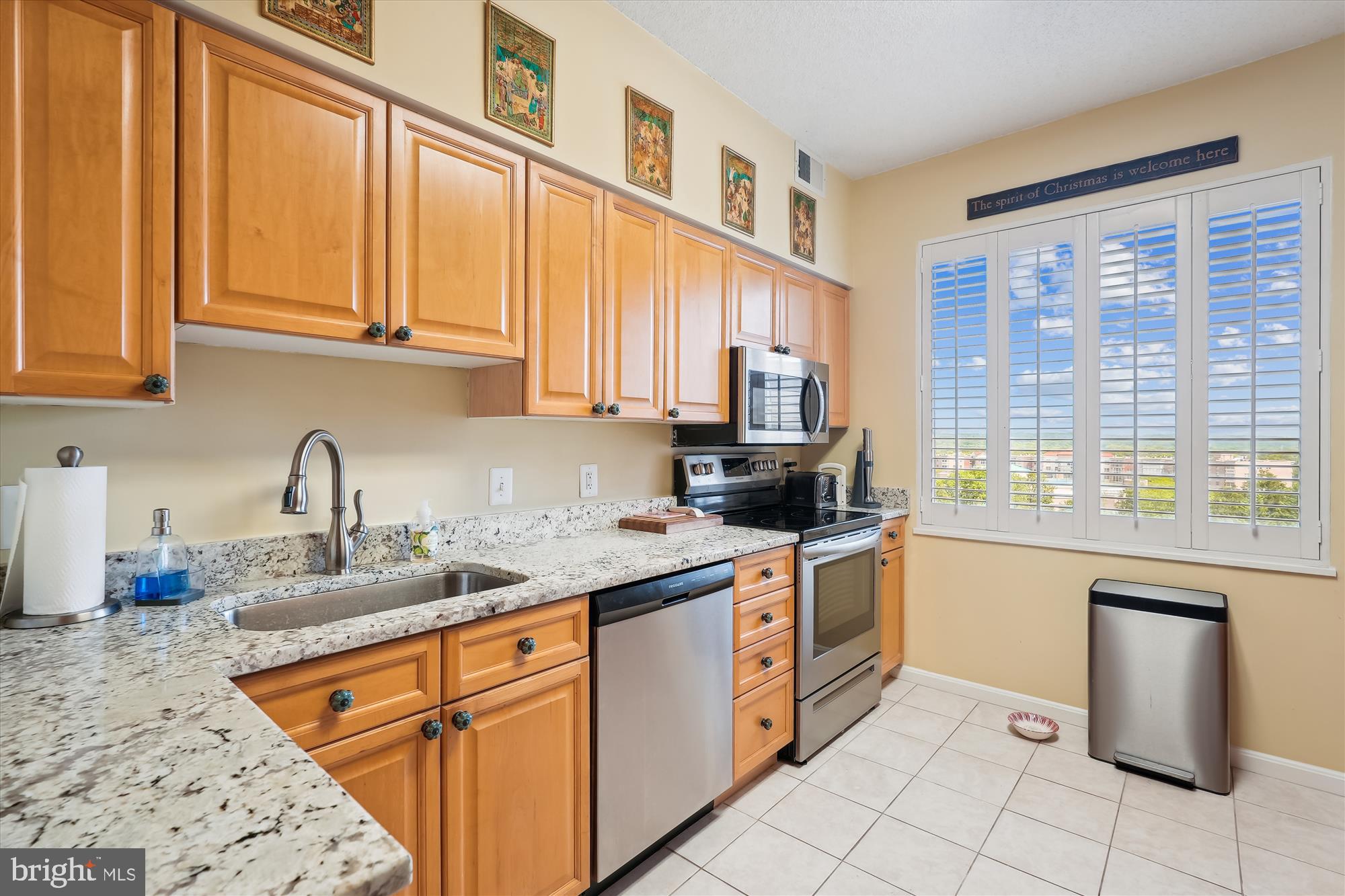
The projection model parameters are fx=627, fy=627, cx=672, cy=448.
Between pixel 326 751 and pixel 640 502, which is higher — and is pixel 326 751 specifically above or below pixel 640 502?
below

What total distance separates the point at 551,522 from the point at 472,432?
45 cm

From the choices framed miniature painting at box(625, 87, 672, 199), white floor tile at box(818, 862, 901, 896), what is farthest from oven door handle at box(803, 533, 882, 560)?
framed miniature painting at box(625, 87, 672, 199)

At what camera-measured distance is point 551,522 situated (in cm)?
230

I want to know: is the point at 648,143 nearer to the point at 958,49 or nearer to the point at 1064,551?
the point at 958,49

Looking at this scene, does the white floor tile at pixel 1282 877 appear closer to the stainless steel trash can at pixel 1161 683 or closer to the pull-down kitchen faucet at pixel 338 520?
the stainless steel trash can at pixel 1161 683

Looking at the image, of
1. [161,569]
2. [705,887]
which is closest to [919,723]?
[705,887]

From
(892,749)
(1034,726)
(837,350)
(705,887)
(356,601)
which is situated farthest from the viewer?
(837,350)

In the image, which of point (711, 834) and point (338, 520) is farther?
point (711, 834)

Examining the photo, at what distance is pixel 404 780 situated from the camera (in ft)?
4.23

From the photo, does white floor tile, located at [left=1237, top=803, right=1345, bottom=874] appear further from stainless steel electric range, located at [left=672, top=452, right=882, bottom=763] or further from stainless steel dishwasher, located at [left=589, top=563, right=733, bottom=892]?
stainless steel dishwasher, located at [left=589, top=563, right=733, bottom=892]

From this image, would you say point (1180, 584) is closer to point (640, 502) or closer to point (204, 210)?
point (640, 502)

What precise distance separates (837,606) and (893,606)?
2.50ft

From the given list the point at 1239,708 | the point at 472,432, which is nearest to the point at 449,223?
the point at 472,432

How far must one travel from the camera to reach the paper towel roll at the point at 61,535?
1.17 meters
